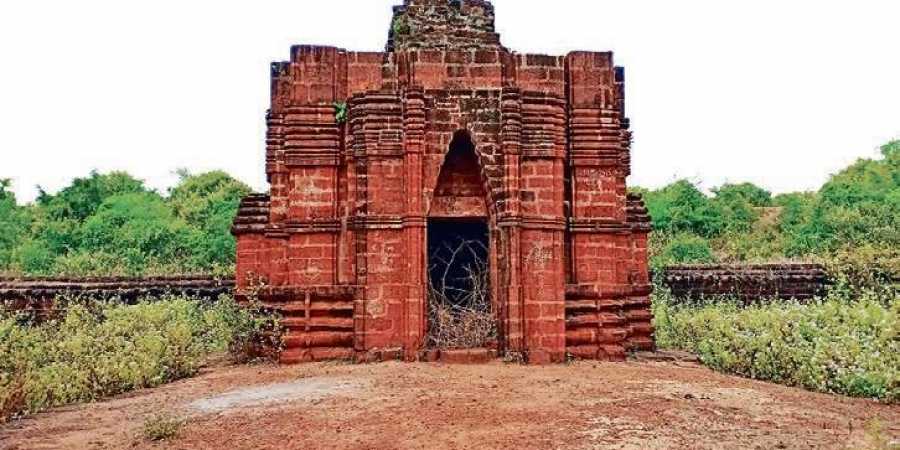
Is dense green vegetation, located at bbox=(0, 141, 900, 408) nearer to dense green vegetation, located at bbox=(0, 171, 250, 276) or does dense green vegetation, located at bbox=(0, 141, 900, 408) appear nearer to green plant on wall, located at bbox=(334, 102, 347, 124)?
dense green vegetation, located at bbox=(0, 171, 250, 276)

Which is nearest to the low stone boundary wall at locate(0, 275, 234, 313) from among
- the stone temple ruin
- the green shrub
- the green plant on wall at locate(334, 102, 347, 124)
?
the stone temple ruin

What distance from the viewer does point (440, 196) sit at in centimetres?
998

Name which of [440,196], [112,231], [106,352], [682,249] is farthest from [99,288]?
[682,249]

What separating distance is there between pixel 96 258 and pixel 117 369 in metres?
20.8

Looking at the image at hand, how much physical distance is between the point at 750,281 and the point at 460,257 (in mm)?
7654

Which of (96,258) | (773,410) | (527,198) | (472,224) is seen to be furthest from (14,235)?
(773,410)

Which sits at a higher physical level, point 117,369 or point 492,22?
point 492,22

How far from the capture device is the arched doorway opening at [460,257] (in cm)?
952

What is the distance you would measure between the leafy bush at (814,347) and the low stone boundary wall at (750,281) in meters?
3.93

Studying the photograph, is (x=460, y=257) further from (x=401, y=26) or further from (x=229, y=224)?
(x=229, y=224)

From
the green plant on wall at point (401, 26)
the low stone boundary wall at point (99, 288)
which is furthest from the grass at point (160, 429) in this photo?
the low stone boundary wall at point (99, 288)

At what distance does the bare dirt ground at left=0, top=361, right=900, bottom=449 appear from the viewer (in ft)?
17.2

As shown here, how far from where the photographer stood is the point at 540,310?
916cm

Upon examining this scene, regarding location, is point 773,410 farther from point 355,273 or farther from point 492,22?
point 492,22
